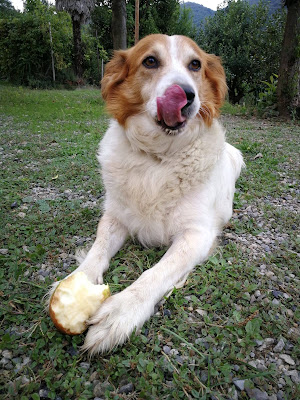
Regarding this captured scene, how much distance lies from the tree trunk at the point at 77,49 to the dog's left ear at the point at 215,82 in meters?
15.7

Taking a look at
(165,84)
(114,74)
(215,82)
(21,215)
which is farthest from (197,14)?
(21,215)

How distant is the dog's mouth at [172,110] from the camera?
203 centimetres

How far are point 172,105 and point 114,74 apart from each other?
0.84 metres

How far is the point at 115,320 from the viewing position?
1.52 meters

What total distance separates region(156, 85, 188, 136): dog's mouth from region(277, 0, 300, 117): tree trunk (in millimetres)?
7053

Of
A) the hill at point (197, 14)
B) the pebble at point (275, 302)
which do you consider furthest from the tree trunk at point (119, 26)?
the hill at point (197, 14)

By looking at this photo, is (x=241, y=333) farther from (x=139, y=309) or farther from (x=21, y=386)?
(x=21, y=386)

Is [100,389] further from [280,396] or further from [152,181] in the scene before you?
[152,181]

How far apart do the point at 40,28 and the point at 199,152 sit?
19.2m

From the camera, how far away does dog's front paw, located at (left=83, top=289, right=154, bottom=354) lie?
4.69ft

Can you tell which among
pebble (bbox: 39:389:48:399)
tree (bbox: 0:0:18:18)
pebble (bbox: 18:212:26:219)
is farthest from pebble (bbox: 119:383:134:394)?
tree (bbox: 0:0:18:18)

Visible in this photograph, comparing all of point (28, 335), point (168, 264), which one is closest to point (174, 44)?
point (168, 264)

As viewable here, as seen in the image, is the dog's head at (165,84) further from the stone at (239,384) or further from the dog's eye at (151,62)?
the stone at (239,384)

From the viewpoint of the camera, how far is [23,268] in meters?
1.99
